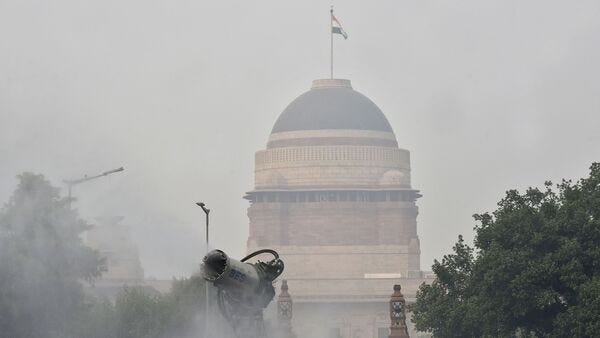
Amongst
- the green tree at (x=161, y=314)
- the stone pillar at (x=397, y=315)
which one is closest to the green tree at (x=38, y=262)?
the green tree at (x=161, y=314)

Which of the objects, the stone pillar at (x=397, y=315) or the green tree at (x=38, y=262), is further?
the stone pillar at (x=397, y=315)

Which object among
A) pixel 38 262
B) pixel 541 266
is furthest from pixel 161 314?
pixel 541 266

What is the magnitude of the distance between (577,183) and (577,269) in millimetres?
10131

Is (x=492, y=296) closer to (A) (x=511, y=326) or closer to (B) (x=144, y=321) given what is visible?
(A) (x=511, y=326)

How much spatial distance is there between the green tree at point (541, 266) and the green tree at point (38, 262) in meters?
24.0

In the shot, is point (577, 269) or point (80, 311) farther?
point (80, 311)

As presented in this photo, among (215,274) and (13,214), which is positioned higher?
(13,214)

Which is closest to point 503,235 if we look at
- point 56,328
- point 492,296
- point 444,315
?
point 492,296

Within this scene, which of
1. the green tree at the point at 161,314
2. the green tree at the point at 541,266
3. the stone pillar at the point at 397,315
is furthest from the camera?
the green tree at the point at 161,314

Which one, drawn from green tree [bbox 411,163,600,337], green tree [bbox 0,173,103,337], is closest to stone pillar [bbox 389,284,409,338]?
green tree [bbox 411,163,600,337]

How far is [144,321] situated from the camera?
130 metres

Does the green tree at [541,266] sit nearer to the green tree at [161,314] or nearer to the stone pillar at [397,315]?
the stone pillar at [397,315]

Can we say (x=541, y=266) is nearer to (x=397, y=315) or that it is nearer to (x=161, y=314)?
(x=397, y=315)

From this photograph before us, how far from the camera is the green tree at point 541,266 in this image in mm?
104062
